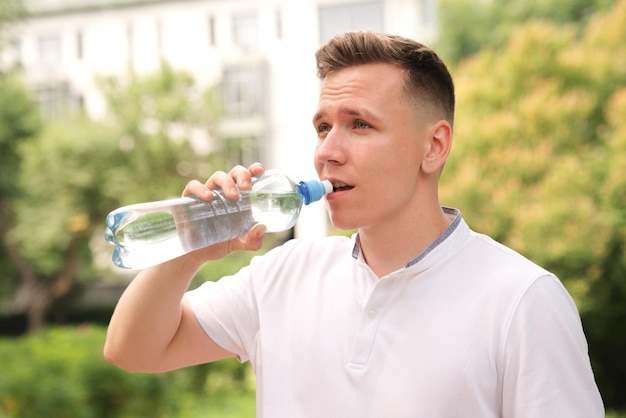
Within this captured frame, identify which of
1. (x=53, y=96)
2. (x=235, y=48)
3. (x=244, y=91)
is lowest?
(x=244, y=91)

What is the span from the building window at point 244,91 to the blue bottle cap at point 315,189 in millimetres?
19939

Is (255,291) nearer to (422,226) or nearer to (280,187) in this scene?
(280,187)

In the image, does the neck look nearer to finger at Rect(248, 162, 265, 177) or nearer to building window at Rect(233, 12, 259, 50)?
finger at Rect(248, 162, 265, 177)

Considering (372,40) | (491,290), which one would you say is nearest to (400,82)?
(372,40)

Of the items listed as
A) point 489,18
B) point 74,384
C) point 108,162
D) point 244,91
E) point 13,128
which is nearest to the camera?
point 74,384

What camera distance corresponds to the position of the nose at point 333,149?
137 cm

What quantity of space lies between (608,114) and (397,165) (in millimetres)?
5560

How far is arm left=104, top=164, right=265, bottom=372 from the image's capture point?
1410 millimetres

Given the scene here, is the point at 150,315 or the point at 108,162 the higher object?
the point at 150,315

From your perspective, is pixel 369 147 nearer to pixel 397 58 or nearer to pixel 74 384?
pixel 397 58

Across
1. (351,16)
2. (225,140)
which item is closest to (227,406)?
(225,140)

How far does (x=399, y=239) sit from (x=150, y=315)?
496 mm

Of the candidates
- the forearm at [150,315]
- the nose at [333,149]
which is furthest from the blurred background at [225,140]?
the forearm at [150,315]

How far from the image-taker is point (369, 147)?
4.46ft
